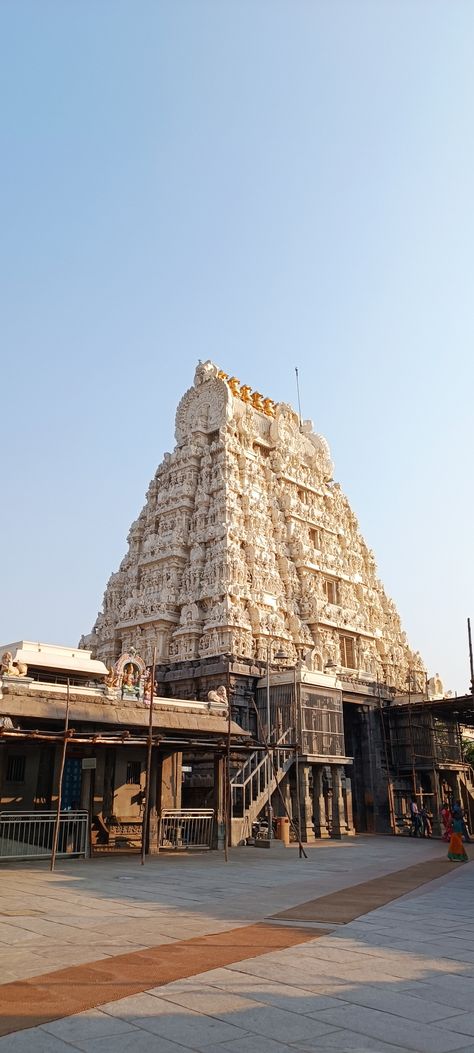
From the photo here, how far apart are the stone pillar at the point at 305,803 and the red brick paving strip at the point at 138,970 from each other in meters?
23.2

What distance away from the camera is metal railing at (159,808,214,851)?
29.6 m

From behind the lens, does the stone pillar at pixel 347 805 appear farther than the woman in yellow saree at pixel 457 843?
Yes

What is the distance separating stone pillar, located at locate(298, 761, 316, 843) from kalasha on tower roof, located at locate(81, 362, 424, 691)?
26.7ft

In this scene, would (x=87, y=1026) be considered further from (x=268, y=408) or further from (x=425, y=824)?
(x=268, y=408)

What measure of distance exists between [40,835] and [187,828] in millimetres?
7329

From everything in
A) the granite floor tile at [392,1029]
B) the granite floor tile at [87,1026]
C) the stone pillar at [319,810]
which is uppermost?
the stone pillar at [319,810]

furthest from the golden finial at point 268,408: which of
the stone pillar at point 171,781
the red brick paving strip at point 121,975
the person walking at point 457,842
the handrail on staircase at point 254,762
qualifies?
the red brick paving strip at point 121,975

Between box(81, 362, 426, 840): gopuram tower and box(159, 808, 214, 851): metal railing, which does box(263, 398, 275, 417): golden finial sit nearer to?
box(81, 362, 426, 840): gopuram tower

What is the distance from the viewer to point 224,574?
47.2m

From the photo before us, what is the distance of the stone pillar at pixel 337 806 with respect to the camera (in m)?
39.9

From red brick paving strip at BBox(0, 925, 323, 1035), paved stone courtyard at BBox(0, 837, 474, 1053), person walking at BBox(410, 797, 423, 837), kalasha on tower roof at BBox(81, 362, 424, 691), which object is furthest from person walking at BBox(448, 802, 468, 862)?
kalasha on tower roof at BBox(81, 362, 424, 691)

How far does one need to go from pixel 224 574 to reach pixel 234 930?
1374 inches

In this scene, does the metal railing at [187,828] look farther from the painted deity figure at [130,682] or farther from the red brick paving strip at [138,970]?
the red brick paving strip at [138,970]

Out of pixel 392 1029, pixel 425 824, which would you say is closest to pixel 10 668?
pixel 392 1029
